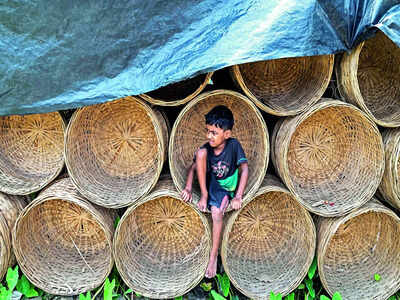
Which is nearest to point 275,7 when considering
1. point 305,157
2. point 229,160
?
→ point 229,160

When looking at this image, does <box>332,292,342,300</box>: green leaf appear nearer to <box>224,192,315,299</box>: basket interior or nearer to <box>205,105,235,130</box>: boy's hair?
<box>224,192,315,299</box>: basket interior

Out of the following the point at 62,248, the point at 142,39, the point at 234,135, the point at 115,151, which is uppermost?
the point at 142,39

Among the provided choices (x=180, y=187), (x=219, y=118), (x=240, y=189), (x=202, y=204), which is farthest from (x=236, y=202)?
(x=219, y=118)

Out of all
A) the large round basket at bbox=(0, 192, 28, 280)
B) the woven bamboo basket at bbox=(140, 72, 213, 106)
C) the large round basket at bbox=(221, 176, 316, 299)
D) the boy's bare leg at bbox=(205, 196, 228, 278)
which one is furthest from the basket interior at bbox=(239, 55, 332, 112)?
the large round basket at bbox=(0, 192, 28, 280)

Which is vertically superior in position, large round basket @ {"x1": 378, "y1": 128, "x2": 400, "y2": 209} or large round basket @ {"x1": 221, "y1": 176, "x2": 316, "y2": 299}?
large round basket @ {"x1": 378, "y1": 128, "x2": 400, "y2": 209}

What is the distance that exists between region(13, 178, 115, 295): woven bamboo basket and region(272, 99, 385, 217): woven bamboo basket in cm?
99

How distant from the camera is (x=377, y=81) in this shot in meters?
2.24

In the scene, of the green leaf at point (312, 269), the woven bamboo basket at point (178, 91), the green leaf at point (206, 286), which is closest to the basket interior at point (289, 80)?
the woven bamboo basket at point (178, 91)

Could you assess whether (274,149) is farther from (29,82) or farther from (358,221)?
(29,82)

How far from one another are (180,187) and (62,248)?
30.1 inches

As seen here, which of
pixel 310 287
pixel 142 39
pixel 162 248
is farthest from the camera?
pixel 162 248

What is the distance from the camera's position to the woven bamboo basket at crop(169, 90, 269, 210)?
197 centimetres

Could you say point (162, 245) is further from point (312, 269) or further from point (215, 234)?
point (312, 269)

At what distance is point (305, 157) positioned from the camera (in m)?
2.25
